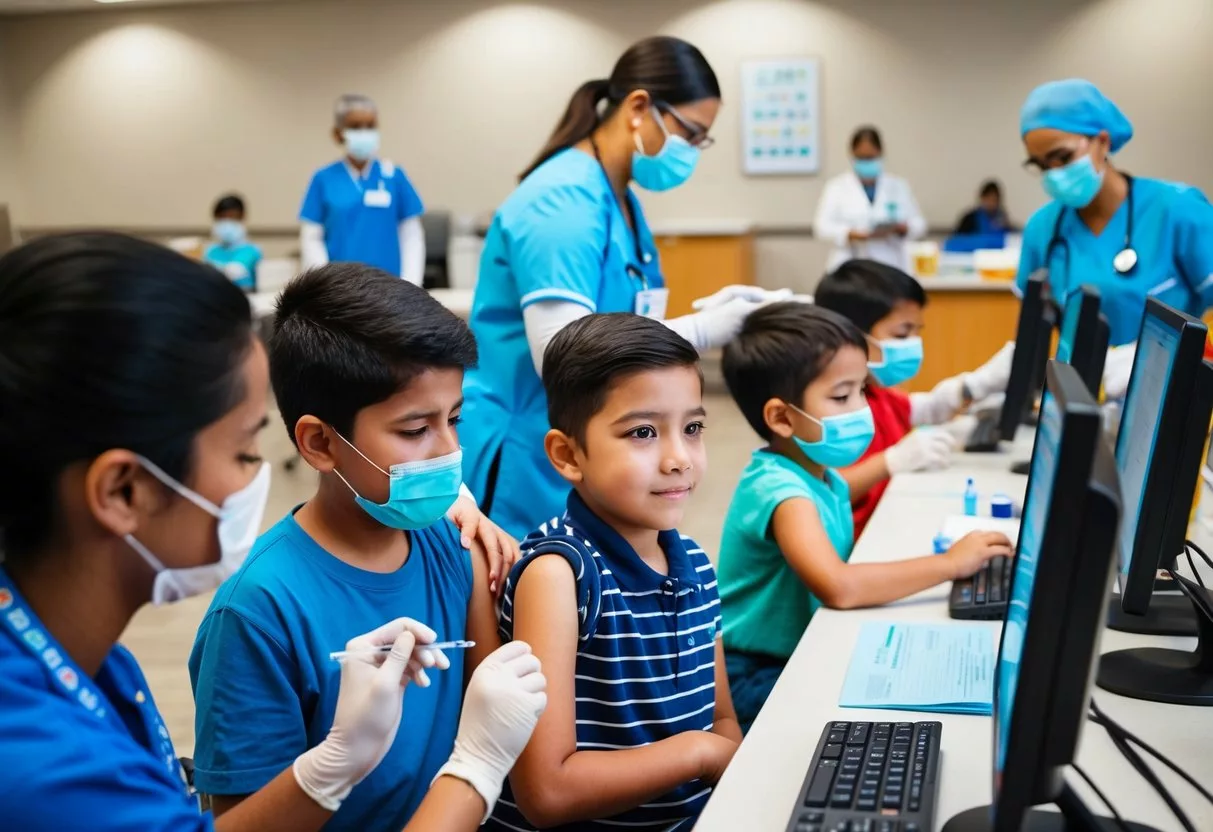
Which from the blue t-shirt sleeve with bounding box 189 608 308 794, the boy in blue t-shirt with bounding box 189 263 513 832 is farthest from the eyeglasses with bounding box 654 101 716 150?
the blue t-shirt sleeve with bounding box 189 608 308 794

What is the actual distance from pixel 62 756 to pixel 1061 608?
2.14 ft

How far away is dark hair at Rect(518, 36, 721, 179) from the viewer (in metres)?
2.12

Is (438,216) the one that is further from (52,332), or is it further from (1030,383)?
(52,332)

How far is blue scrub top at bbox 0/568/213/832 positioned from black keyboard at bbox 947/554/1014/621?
1.16m

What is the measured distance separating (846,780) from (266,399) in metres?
0.62

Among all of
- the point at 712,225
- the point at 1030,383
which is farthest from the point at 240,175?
the point at 1030,383

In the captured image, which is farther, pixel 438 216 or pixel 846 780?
pixel 438 216

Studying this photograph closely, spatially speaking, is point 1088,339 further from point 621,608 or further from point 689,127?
point 621,608

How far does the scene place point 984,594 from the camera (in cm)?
175

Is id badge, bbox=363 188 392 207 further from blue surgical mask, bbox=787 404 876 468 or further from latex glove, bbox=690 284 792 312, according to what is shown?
blue surgical mask, bbox=787 404 876 468

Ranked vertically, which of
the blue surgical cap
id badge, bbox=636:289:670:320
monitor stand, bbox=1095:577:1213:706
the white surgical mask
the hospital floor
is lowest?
the hospital floor

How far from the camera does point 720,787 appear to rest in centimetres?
117

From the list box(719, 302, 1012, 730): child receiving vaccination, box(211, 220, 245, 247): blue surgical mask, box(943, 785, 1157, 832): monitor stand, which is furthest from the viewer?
box(211, 220, 245, 247): blue surgical mask

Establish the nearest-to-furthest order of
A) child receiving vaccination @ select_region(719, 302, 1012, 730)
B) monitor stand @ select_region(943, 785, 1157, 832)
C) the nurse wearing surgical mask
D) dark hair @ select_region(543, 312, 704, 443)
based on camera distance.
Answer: monitor stand @ select_region(943, 785, 1157, 832), dark hair @ select_region(543, 312, 704, 443), child receiving vaccination @ select_region(719, 302, 1012, 730), the nurse wearing surgical mask
